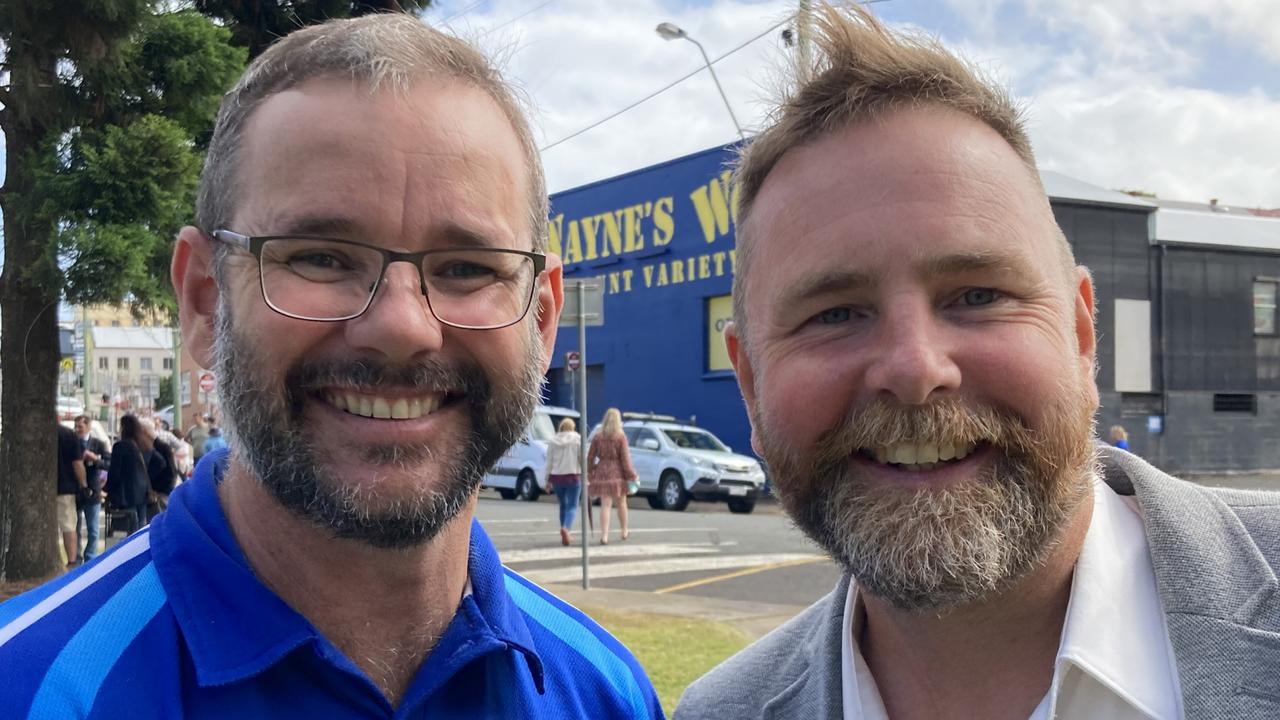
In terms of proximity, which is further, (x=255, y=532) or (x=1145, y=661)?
(x=255, y=532)

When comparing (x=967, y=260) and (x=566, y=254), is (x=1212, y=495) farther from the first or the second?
(x=566, y=254)

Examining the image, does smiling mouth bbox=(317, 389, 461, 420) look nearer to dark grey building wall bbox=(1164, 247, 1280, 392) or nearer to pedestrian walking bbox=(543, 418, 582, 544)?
pedestrian walking bbox=(543, 418, 582, 544)

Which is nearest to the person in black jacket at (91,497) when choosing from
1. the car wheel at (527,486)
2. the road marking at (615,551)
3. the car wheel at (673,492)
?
Result: the road marking at (615,551)

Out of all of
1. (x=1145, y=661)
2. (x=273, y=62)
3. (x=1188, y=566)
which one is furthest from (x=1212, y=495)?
(x=273, y=62)

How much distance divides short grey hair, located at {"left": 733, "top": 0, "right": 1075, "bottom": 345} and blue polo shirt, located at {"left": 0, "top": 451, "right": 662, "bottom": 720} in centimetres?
105

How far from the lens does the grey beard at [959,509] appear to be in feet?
6.19

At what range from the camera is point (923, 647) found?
208cm

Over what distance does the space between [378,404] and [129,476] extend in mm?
12710

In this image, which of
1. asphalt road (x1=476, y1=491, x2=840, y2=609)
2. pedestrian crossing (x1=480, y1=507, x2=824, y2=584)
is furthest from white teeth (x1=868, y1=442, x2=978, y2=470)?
pedestrian crossing (x1=480, y1=507, x2=824, y2=584)

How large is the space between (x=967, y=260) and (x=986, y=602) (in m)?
0.59

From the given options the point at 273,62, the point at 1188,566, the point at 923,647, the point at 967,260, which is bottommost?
the point at 923,647

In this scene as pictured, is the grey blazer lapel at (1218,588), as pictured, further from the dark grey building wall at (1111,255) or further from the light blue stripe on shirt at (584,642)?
the dark grey building wall at (1111,255)

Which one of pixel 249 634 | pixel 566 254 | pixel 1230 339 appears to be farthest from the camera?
pixel 566 254

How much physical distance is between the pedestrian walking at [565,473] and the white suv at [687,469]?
18.4 ft
